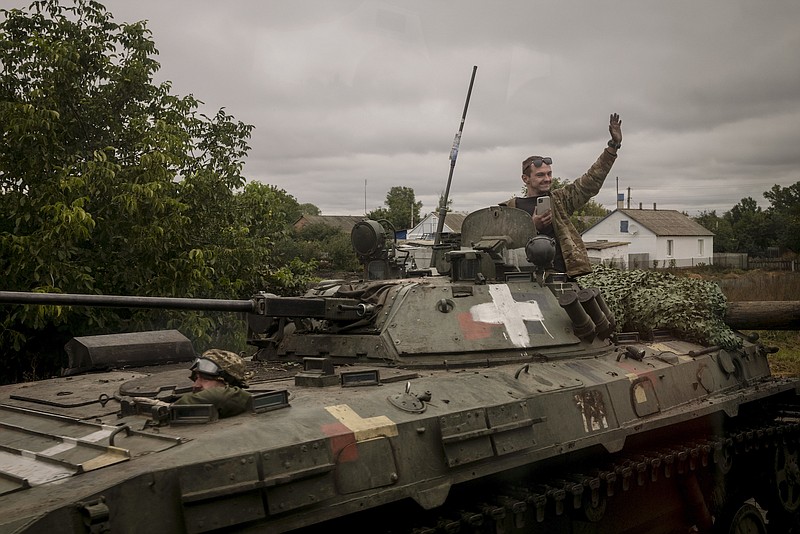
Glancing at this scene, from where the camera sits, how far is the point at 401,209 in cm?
3997

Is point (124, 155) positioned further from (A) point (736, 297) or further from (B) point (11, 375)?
(A) point (736, 297)

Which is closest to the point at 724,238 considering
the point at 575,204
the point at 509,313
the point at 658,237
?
the point at 658,237

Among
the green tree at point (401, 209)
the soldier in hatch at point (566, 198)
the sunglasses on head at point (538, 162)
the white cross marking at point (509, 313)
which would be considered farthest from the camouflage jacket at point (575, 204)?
the green tree at point (401, 209)

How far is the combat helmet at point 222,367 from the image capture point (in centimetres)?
582

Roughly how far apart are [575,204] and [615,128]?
1.22m

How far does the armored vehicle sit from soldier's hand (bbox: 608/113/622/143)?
76.9 inches

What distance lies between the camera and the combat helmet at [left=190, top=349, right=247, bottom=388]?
5816mm

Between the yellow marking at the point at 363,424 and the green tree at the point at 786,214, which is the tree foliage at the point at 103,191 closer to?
the yellow marking at the point at 363,424

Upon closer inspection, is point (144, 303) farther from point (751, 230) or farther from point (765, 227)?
point (751, 230)

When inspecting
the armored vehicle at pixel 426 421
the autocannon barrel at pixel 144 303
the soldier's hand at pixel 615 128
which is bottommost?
the armored vehicle at pixel 426 421

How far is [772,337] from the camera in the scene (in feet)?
63.5

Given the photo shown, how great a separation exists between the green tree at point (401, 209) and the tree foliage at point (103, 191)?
68.7 ft

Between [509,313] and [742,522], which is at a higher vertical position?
[509,313]

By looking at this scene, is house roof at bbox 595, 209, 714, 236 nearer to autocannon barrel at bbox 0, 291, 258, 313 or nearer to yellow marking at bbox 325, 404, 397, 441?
autocannon barrel at bbox 0, 291, 258, 313
